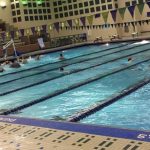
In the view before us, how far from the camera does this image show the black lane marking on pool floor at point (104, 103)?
6496 mm

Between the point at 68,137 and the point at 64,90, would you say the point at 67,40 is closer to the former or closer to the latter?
the point at 64,90

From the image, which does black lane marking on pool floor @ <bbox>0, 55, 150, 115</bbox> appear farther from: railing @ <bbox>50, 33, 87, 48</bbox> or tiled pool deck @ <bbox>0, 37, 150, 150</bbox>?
railing @ <bbox>50, 33, 87, 48</bbox>

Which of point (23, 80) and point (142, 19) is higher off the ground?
point (142, 19)

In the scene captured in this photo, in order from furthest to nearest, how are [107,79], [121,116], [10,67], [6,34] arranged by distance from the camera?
[6,34]
[10,67]
[107,79]
[121,116]

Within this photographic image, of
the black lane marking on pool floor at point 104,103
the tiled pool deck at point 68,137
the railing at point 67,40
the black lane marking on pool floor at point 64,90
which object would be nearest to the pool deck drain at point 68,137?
the tiled pool deck at point 68,137

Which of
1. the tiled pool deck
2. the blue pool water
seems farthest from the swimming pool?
the tiled pool deck

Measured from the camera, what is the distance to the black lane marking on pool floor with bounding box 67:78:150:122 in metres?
6.50

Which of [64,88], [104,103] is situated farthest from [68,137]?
[64,88]

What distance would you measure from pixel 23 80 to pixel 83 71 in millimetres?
2165

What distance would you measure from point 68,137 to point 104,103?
2.83 metres

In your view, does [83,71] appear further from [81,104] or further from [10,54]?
[10,54]

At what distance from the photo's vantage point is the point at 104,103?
7277mm

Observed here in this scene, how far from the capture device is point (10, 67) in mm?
15727

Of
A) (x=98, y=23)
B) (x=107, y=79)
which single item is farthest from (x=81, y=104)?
(x=98, y=23)
